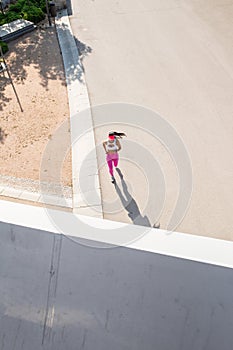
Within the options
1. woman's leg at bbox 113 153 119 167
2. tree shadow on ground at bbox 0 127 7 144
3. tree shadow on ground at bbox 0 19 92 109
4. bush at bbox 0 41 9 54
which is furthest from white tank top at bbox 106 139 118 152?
bush at bbox 0 41 9 54

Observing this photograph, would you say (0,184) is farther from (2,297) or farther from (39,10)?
(39,10)

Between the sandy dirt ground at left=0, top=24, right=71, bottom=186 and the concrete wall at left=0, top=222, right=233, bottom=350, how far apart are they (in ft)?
13.4

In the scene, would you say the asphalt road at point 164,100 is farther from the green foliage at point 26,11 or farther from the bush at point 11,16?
the bush at point 11,16

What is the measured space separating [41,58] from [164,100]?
198 inches

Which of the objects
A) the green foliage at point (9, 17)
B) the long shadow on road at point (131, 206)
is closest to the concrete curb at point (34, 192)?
the long shadow on road at point (131, 206)

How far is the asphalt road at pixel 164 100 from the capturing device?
725 centimetres

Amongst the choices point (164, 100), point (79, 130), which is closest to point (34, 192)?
point (79, 130)

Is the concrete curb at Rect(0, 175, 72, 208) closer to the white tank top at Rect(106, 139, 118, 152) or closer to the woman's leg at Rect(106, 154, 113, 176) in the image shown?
the woman's leg at Rect(106, 154, 113, 176)

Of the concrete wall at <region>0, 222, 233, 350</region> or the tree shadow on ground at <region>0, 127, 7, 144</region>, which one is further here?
the tree shadow on ground at <region>0, 127, 7, 144</region>

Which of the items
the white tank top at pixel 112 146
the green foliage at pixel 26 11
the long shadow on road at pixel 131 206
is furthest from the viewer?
the green foliage at pixel 26 11

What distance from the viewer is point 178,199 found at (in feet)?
24.0

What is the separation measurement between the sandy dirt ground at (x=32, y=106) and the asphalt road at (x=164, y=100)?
1.02 m

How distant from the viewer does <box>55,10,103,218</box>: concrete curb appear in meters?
7.30

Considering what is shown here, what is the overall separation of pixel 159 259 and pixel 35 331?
71.6 inches
